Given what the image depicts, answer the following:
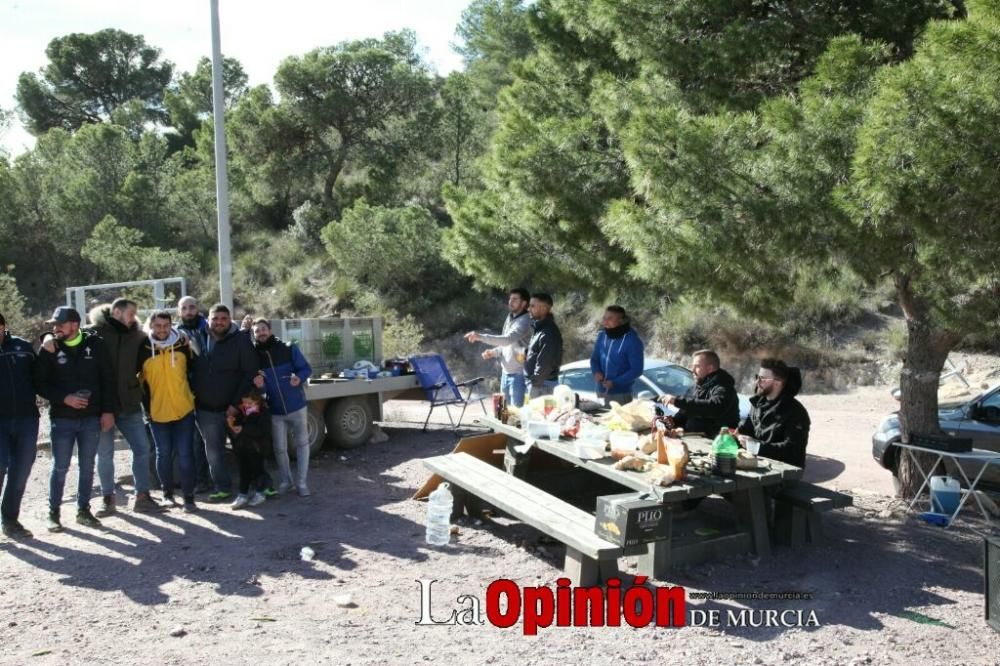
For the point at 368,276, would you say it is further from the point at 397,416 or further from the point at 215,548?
the point at 215,548

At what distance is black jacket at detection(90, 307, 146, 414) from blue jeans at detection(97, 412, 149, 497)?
114mm

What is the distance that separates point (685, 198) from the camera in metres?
5.46

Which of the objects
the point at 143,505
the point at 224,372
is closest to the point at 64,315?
the point at 224,372

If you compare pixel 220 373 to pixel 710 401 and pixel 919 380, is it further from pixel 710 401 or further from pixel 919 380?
pixel 919 380

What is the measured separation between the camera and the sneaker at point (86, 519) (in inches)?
262

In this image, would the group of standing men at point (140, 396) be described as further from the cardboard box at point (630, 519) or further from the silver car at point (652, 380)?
the silver car at point (652, 380)

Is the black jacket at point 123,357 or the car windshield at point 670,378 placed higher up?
the black jacket at point 123,357

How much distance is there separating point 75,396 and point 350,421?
152 inches

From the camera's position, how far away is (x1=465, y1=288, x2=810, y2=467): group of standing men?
598 cm

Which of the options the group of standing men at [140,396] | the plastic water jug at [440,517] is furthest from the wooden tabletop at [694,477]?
the group of standing men at [140,396]

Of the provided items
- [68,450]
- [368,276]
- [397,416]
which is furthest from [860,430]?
[368,276]

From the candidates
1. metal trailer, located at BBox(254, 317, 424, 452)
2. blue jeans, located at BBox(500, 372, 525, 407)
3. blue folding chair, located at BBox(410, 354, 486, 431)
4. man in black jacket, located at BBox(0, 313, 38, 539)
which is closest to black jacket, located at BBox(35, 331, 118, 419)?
man in black jacket, located at BBox(0, 313, 38, 539)

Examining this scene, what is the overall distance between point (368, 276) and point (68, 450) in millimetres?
20219

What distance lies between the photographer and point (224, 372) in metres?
7.16
